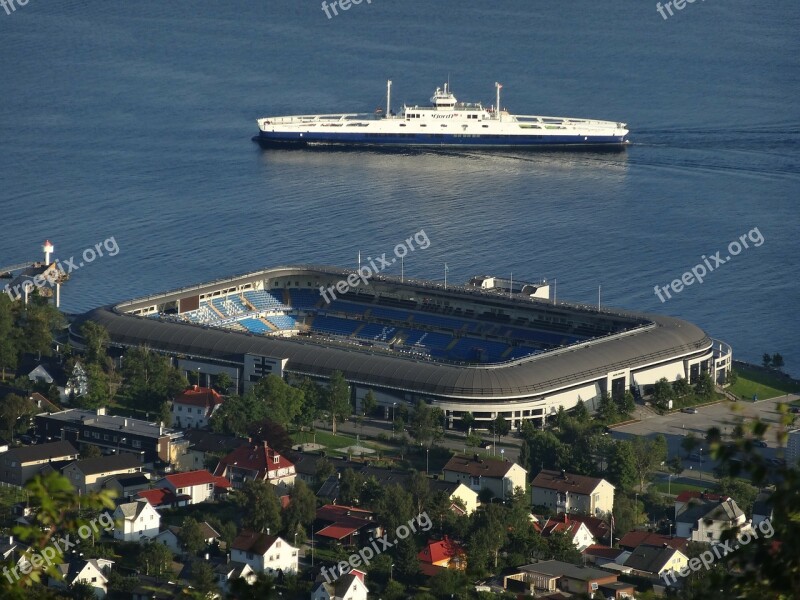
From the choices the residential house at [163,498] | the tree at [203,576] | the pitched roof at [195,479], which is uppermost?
the tree at [203,576]

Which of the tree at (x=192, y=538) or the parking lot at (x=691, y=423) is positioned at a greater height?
the tree at (x=192, y=538)

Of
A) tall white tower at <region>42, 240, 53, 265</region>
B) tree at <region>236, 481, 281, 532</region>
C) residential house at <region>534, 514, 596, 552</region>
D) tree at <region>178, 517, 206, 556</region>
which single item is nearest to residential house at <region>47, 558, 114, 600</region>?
tree at <region>178, 517, 206, 556</region>

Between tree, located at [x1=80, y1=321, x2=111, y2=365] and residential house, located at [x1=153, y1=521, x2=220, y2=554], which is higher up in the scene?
tree, located at [x1=80, y1=321, x2=111, y2=365]

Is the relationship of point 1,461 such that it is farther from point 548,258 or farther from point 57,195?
point 57,195

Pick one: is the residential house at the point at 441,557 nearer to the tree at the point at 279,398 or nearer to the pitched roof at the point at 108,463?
the pitched roof at the point at 108,463

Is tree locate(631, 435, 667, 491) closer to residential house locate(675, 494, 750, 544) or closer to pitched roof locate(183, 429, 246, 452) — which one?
residential house locate(675, 494, 750, 544)

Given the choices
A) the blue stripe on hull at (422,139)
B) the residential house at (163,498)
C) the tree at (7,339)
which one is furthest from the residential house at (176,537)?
the blue stripe on hull at (422,139)
